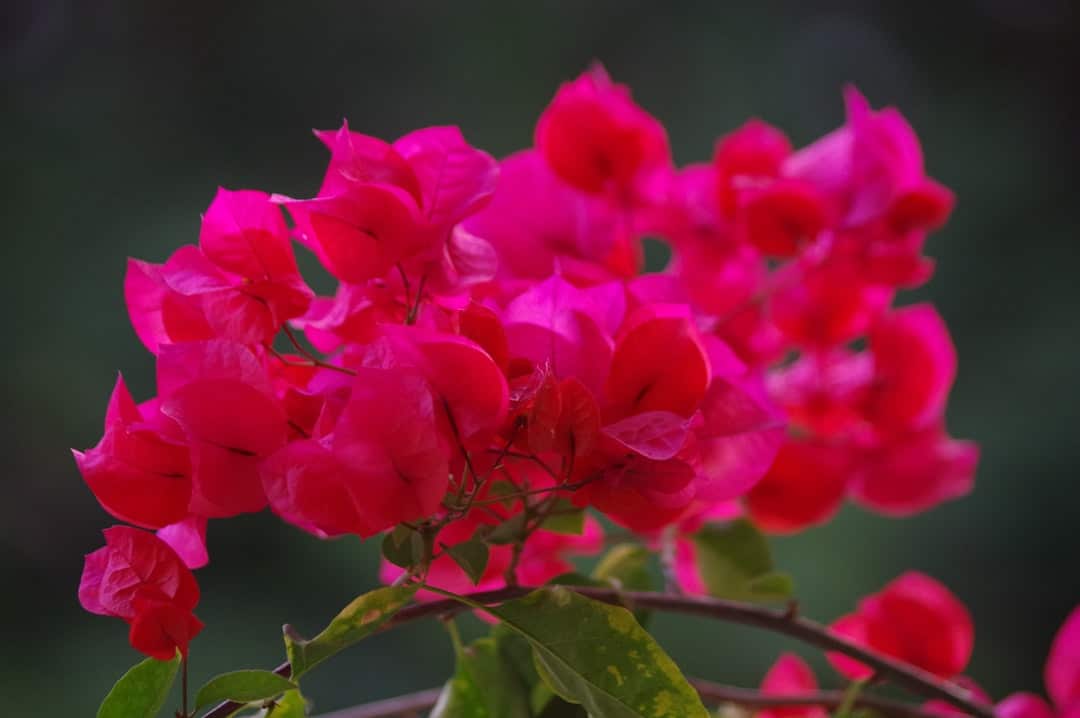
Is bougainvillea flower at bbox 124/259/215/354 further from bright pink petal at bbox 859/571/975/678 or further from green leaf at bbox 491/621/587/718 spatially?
bright pink petal at bbox 859/571/975/678

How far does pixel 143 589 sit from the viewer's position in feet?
0.77

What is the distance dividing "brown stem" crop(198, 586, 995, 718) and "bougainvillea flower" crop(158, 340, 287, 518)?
49 millimetres

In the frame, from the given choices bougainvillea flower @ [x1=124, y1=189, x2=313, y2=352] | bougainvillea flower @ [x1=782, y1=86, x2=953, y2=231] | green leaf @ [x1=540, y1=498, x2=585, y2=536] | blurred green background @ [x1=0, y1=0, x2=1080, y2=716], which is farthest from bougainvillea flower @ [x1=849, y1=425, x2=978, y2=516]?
blurred green background @ [x1=0, y1=0, x2=1080, y2=716]

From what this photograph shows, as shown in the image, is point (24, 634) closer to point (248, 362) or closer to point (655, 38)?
point (655, 38)

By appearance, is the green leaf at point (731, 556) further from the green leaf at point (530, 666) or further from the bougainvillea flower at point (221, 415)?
the bougainvillea flower at point (221, 415)

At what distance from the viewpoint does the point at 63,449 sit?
1.70m

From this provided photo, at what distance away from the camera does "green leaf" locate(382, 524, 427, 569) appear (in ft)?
0.82

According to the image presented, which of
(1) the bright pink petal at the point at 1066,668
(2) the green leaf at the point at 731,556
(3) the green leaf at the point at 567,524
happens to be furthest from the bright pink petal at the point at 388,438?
(1) the bright pink petal at the point at 1066,668

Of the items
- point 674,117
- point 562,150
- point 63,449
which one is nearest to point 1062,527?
point 674,117

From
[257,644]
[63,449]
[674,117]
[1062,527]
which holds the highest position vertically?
[674,117]

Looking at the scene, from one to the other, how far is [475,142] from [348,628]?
177 centimetres

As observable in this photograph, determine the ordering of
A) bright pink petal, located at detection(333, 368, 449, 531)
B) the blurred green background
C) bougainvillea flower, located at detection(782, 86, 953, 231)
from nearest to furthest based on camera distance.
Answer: bright pink petal, located at detection(333, 368, 449, 531), bougainvillea flower, located at detection(782, 86, 953, 231), the blurred green background

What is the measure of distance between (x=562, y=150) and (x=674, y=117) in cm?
176

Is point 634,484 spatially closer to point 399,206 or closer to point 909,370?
point 399,206
